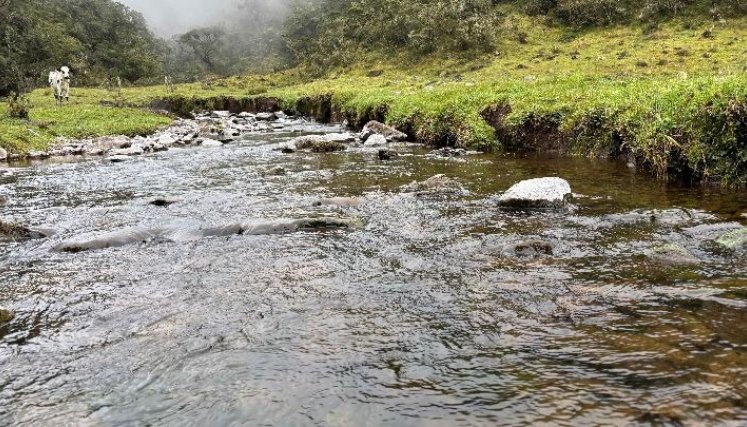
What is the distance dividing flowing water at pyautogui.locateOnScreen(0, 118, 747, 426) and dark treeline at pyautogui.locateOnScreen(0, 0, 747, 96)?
43.1m

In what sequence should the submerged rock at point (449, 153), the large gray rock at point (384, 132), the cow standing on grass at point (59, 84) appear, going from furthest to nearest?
the cow standing on grass at point (59, 84)
the large gray rock at point (384, 132)
the submerged rock at point (449, 153)

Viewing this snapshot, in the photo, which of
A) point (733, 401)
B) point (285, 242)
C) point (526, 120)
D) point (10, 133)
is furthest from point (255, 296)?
point (10, 133)

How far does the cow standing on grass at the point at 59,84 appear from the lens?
35.8 m

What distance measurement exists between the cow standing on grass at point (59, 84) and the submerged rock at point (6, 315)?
35300mm

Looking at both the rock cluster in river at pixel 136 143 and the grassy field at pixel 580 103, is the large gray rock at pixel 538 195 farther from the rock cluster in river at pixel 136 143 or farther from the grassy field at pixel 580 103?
the rock cluster in river at pixel 136 143

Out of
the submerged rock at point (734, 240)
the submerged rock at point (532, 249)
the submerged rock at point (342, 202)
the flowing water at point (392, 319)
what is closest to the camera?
the flowing water at point (392, 319)

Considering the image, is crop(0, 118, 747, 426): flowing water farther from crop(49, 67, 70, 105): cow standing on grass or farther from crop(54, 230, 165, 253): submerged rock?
crop(49, 67, 70, 105): cow standing on grass

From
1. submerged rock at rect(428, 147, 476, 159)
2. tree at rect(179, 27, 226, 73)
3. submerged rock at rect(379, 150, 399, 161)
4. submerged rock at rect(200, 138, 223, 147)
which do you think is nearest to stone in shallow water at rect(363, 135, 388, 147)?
submerged rock at rect(379, 150, 399, 161)

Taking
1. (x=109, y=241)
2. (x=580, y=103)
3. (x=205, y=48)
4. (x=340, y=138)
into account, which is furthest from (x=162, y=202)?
(x=205, y=48)

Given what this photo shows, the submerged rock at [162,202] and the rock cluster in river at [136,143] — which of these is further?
the rock cluster in river at [136,143]

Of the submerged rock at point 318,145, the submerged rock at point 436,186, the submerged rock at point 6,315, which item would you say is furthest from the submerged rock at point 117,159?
the submerged rock at point 6,315

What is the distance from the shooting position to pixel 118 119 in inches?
1122

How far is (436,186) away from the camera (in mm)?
11477

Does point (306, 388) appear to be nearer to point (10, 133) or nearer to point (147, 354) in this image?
point (147, 354)
